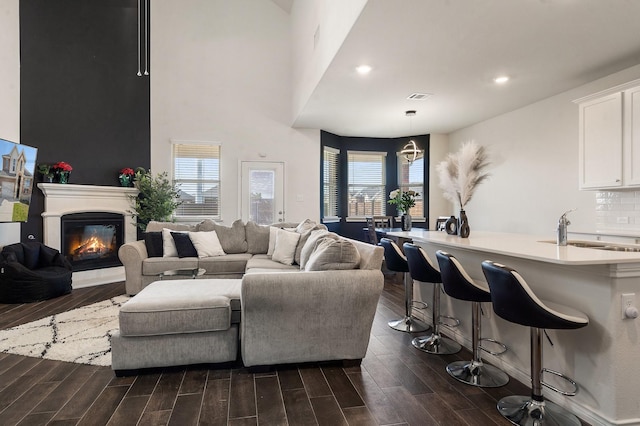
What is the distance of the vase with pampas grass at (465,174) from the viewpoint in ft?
10.1

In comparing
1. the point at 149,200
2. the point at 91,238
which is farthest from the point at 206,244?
the point at 91,238

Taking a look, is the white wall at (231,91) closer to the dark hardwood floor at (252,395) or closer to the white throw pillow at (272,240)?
the white throw pillow at (272,240)

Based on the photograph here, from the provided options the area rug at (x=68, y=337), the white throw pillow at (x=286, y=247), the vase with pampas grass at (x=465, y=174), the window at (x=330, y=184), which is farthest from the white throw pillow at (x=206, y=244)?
the vase with pampas grass at (x=465, y=174)

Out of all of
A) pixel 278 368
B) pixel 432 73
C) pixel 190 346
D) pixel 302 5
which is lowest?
pixel 278 368

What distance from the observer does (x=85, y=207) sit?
559 centimetres

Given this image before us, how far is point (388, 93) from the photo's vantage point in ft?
16.5

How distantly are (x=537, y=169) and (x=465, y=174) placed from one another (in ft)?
10.6

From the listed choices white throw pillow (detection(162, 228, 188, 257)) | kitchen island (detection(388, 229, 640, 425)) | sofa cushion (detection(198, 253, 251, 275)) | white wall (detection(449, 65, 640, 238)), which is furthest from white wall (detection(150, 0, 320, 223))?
kitchen island (detection(388, 229, 640, 425))

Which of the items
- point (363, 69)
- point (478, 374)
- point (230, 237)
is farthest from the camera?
point (230, 237)

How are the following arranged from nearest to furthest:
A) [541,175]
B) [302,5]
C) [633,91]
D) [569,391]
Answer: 1. [569,391]
2. [633,91]
3. [541,175]
4. [302,5]

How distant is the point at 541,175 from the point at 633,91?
1.93m

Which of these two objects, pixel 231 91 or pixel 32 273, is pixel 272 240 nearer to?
pixel 32 273

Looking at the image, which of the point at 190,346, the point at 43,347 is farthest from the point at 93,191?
the point at 190,346

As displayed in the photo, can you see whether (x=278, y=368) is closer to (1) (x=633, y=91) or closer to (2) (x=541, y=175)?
(1) (x=633, y=91)
